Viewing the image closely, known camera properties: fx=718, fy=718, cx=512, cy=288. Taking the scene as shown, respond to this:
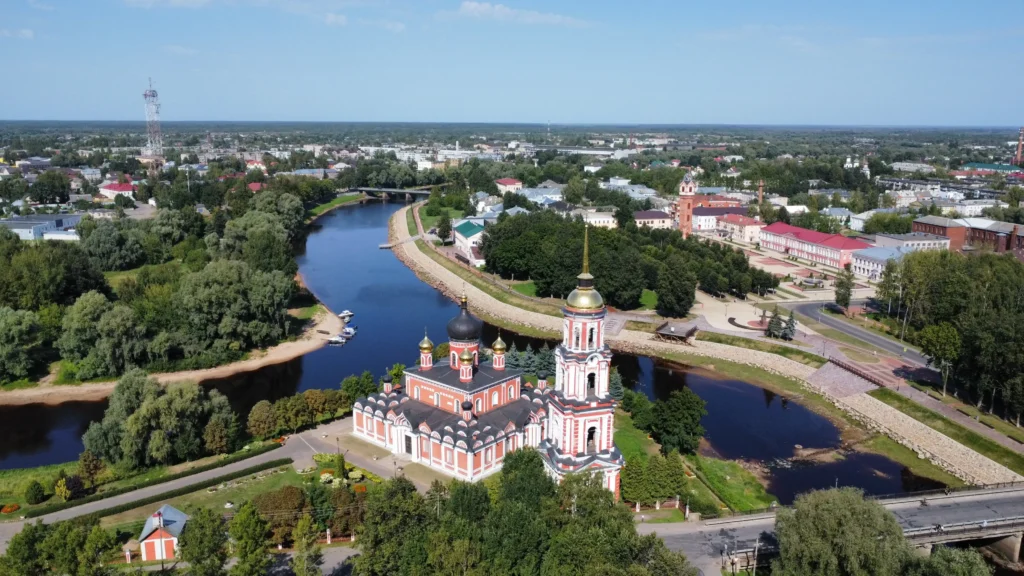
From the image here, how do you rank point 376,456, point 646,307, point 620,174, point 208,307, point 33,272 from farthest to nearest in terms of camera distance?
point 620,174 < point 646,307 < point 33,272 < point 208,307 < point 376,456

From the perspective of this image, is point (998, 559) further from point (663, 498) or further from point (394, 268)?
point (394, 268)

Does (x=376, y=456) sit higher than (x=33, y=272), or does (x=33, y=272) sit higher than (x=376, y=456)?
(x=33, y=272)

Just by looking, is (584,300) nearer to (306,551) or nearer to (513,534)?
(513,534)

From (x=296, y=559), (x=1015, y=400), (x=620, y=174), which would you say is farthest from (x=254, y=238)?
(x=620, y=174)

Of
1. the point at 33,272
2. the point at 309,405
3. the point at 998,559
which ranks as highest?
the point at 33,272

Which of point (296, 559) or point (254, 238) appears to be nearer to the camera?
point (296, 559)

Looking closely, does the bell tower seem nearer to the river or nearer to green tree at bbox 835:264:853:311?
green tree at bbox 835:264:853:311

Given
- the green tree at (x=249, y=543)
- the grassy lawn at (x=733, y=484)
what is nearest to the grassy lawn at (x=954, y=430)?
the grassy lawn at (x=733, y=484)

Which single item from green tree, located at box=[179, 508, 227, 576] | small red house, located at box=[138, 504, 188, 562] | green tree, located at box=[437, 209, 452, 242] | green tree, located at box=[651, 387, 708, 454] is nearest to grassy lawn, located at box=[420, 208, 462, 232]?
green tree, located at box=[437, 209, 452, 242]
